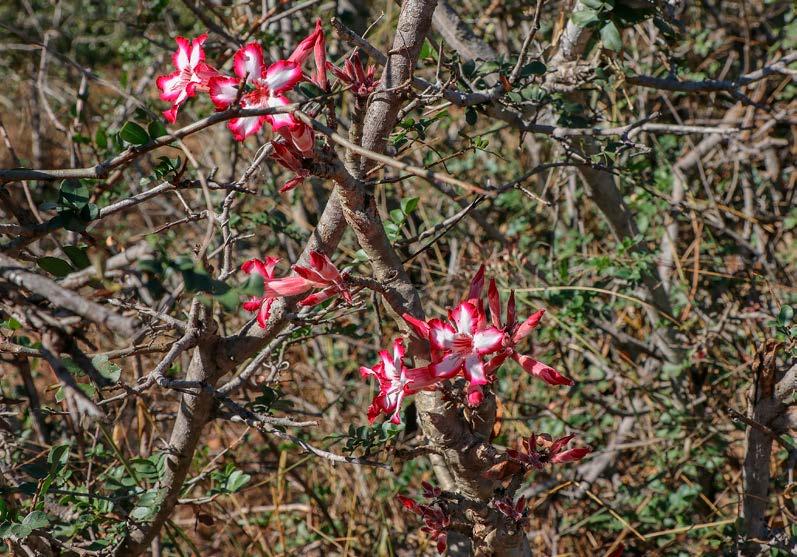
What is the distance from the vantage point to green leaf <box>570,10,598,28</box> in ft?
5.04

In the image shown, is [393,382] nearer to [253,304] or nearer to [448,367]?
[448,367]

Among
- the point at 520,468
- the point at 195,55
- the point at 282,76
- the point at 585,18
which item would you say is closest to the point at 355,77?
the point at 282,76

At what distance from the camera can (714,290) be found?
8.83 feet

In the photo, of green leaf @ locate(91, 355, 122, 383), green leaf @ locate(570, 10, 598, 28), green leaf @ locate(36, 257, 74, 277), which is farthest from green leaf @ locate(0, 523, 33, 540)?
green leaf @ locate(570, 10, 598, 28)

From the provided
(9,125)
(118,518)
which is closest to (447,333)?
(118,518)

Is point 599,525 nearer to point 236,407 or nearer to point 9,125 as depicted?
point 236,407

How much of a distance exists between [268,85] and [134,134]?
0.21 meters

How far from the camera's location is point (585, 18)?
5.07 ft

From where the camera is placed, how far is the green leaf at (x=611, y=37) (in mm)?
1519

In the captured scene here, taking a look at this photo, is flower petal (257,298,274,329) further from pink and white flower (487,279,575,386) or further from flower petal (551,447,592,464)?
flower petal (551,447,592,464)

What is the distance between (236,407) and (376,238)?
1.51 ft

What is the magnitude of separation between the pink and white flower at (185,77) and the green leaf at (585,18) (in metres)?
0.79

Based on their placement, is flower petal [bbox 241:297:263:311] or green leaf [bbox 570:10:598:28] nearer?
flower petal [bbox 241:297:263:311]

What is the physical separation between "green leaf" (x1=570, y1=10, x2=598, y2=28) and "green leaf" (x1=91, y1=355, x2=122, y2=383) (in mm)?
1137
